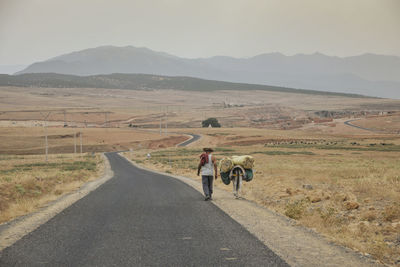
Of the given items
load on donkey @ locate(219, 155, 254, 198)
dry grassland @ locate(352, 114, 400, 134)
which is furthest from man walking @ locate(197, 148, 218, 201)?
dry grassland @ locate(352, 114, 400, 134)

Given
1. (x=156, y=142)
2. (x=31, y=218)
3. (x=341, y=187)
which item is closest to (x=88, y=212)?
(x=31, y=218)

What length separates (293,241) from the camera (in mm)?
9961

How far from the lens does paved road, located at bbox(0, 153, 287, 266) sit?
791 centimetres

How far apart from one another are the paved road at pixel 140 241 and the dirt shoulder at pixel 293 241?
35 centimetres

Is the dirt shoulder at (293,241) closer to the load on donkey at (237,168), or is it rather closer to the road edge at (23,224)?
the load on donkey at (237,168)

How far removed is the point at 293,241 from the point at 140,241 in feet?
11.8

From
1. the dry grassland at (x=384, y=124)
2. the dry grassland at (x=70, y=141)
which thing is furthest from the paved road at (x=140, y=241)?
the dry grassland at (x=384, y=124)

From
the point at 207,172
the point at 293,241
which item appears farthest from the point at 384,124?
the point at 293,241

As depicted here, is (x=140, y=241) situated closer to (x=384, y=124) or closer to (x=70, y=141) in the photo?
(x=70, y=141)

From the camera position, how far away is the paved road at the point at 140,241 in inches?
312

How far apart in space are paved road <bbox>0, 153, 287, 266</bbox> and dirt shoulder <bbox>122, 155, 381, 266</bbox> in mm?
355

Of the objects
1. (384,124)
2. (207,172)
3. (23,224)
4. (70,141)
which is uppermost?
(207,172)

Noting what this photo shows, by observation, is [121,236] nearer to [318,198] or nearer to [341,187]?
[318,198]

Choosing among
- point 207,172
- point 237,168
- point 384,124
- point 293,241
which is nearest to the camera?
point 293,241
